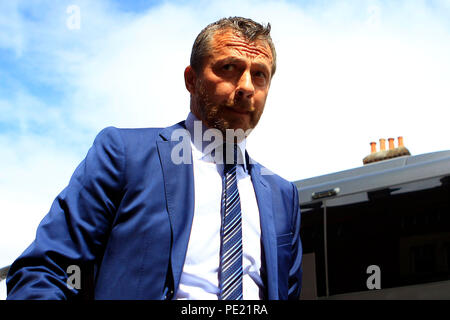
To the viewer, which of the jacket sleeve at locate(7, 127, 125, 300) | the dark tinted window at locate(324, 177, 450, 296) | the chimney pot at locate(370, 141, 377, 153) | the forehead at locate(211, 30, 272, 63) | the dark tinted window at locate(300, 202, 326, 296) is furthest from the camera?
the chimney pot at locate(370, 141, 377, 153)

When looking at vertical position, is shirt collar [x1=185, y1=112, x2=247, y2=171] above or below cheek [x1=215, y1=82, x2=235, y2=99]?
below

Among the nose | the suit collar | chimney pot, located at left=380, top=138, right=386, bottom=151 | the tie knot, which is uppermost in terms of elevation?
chimney pot, located at left=380, top=138, right=386, bottom=151

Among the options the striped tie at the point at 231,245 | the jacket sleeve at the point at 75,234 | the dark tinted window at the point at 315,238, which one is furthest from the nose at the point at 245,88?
the dark tinted window at the point at 315,238

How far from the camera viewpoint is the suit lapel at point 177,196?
1.65m

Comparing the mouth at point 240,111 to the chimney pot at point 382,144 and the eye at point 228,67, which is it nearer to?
the eye at point 228,67

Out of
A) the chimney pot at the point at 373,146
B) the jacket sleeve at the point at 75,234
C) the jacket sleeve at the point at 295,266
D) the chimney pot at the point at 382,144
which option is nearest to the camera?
the jacket sleeve at the point at 75,234

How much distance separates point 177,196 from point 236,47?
531 mm

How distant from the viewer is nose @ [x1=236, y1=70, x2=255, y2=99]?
71.3 inches

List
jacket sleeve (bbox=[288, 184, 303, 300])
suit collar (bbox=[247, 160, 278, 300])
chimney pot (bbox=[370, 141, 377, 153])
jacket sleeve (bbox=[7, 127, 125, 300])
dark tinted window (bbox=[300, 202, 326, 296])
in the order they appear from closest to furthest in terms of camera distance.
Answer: jacket sleeve (bbox=[7, 127, 125, 300]) < suit collar (bbox=[247, 160, 278, 300]) < jacket sleeve (bbox=[288, 184, 303, 300]) < dark tinted window (bbox=[300, 202, 326, 296]) < chimney pot (bbox=[370, 141, 377, 153])

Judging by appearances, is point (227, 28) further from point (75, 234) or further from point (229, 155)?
point (75, 234)

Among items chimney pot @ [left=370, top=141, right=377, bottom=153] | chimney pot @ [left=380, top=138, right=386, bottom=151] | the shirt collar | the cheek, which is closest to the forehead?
the cheek

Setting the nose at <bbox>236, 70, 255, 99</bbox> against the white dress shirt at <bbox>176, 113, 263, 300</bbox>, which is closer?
the white dress shirt at <bbox>176, 113, 263, 300</bbox>

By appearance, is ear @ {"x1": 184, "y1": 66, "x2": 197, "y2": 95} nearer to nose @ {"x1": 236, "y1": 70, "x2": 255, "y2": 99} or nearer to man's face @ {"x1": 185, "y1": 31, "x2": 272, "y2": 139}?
man's face @ {"x1": 185, "y1": 31, "x2": 272, "y2": 139}

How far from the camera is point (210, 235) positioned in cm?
174
